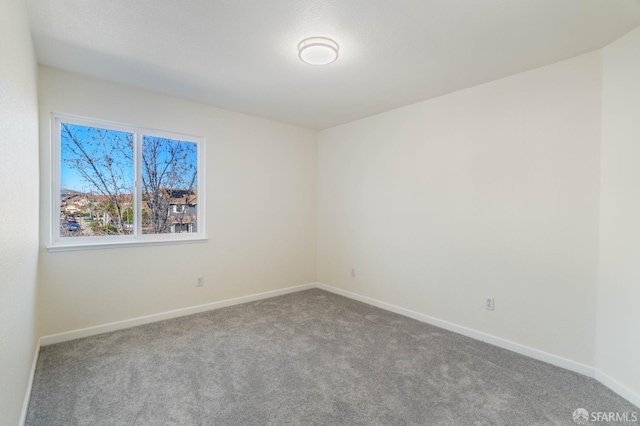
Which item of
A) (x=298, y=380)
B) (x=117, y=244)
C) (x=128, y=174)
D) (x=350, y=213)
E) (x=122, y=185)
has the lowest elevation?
(x=298, y=380)

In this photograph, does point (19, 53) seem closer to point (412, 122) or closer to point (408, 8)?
point (408, 8)

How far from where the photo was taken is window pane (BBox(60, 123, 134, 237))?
9.49 ft

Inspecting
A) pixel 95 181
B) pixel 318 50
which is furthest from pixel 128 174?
pixel 318 50

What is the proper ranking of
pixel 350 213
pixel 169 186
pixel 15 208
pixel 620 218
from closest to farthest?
pixel 15 208 < pixel 620 218 < pixel 169 186 < pixel 350 213

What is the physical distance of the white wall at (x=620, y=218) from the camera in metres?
1.99

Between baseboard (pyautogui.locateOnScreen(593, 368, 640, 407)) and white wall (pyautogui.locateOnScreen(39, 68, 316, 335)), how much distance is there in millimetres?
3405

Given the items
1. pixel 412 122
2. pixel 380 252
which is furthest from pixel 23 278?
pixel 412 122

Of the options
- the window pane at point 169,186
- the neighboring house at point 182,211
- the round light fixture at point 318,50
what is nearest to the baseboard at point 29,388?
the window pane at point 169,186

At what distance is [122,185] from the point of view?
3.20 meters

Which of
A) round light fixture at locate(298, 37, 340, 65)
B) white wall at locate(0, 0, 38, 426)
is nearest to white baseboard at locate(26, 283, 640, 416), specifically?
white wall at locate(0, 0, 38, 426)

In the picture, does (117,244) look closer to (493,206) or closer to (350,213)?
(350,213)

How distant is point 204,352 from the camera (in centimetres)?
261

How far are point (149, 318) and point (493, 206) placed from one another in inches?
148

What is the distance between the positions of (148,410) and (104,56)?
272cm
